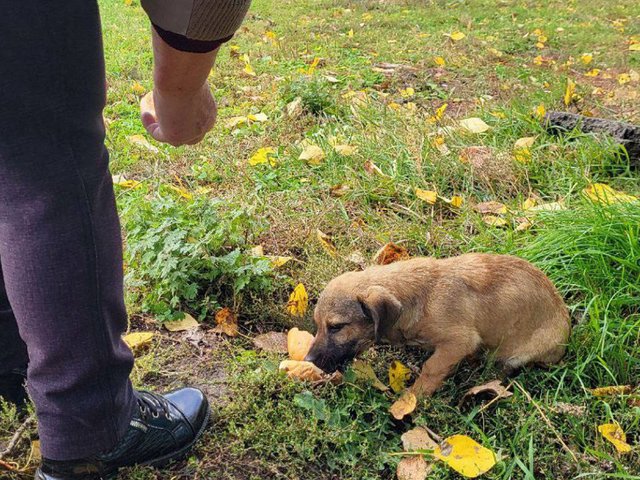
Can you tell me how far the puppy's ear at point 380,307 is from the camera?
99.3 inches

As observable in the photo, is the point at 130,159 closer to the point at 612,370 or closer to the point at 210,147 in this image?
the point at 210,147

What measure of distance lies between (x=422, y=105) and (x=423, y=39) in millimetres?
2520

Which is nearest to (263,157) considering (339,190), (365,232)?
(339,190)

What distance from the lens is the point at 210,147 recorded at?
15.1 feet

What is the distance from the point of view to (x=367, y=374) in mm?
2578

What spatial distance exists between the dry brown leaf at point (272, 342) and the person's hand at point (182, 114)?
3.28 ft

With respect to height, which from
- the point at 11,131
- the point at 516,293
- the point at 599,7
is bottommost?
the point at 599,7

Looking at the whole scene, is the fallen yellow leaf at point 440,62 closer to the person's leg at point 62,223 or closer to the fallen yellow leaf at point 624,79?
the fallen yellow leaf at point 624,79

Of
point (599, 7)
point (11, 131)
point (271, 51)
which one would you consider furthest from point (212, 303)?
point (599, 7)

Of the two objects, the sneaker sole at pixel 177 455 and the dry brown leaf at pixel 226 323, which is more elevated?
the sneaker sole at pixel 177 455

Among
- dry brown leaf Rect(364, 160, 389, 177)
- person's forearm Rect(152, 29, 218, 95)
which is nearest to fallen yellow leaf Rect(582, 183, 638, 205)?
dry brown leaf Rect(364, 160, 389, 177)

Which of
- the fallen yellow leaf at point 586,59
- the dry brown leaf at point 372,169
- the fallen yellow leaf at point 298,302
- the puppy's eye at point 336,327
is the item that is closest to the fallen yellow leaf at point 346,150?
the dry brown leaf at point 372,169

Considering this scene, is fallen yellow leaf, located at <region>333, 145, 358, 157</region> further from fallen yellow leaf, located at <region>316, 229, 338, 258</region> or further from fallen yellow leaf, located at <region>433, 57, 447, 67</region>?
fallen yellow leaf, located at <region>433, 57, 447, 67</region>

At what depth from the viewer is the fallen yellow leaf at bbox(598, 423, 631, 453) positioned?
2.21 meters
